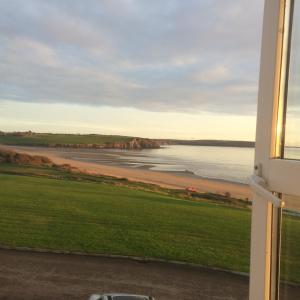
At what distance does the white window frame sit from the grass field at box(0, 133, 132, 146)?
A: 3.15 metres

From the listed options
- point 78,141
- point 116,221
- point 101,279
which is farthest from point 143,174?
point 101,279

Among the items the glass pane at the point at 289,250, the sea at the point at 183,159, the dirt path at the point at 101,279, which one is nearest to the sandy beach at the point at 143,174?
the sea at the point at 183,159

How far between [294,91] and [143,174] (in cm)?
335

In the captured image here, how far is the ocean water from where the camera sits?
265cm

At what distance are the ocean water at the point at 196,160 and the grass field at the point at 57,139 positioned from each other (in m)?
0.18

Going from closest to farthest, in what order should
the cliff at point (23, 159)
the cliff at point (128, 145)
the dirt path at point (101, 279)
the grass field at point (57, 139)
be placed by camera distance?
the dirt path at point (101, 279) < the cliff at point (128, 145) < the grass field at point (57, 139) < the cliff at point (23, 159)

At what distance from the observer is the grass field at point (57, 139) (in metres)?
3.66

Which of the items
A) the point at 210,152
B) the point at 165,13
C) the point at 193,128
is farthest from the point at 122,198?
the point at 165,13

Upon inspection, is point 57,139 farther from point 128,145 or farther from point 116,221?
point 116,221

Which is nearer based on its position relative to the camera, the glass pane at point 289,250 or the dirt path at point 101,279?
the glass pane at point 289,250

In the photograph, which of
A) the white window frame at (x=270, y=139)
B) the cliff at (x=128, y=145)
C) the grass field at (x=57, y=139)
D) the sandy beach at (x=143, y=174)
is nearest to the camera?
the white window frame at (x=270, y=139)

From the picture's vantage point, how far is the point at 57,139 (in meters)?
3.74

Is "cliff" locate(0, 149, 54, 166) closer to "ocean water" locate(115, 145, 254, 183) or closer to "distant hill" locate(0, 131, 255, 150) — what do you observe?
"distant hill" locate(0, 131, 255, 150)

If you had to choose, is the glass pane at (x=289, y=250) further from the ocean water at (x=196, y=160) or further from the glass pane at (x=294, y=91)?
the ocean water at (x=196, y=160)
